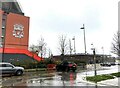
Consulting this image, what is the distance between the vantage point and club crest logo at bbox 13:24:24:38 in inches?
2315

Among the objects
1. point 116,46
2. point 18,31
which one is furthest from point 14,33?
point 116,46

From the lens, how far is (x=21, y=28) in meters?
60.3

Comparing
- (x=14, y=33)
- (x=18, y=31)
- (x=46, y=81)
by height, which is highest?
(x=18, y=31)

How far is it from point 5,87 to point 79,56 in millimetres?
81017

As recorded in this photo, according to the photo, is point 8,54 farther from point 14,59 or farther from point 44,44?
point 44,44

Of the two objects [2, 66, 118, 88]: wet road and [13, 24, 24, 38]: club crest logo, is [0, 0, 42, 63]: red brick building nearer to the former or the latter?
[13, 24, 24, 38]: club crest logo

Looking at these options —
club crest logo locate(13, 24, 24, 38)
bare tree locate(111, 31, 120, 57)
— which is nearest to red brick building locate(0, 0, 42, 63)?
club crest logo locate(13, 24, 24, 38)

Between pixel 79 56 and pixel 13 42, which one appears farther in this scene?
pixel 79 56

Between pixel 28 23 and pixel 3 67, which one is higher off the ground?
pixel 28 23

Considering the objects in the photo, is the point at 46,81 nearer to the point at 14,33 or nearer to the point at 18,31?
the point at 14,33

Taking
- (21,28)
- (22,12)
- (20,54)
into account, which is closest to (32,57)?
(20,54)

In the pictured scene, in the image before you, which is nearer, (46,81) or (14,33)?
(46,81)

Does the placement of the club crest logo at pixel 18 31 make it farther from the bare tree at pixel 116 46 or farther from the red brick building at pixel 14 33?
the bare tree at pixel 116 46

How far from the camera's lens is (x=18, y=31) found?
59.4 meters
